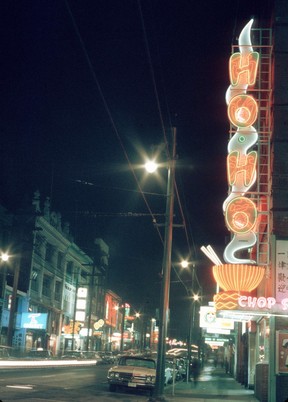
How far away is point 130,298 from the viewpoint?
4906 inches

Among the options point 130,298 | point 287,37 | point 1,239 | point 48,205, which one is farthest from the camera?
point 130,298

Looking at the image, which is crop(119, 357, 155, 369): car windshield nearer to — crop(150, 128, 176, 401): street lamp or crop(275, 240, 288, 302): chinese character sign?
crop(150, 128, 176, 401): street lamp

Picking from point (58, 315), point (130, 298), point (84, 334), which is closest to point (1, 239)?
point (58, 315)

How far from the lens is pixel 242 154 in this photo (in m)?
20.8

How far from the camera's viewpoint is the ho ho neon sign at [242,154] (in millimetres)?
20031

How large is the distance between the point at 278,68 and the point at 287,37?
54.2 inches

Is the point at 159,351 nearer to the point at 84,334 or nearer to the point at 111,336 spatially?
the point at 84,334

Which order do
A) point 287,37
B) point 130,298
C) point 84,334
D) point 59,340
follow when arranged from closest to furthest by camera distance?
point 287,37 → point 59,340 → point 84,334 → point 130,298

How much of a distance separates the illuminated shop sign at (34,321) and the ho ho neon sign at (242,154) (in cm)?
3435

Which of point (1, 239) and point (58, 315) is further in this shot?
point (58, 315)

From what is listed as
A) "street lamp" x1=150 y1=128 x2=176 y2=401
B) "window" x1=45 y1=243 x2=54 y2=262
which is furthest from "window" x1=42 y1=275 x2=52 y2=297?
"street lamp" x1=150 y1=128 x2=176 y2=401

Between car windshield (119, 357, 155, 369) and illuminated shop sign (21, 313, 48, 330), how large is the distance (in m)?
29.1

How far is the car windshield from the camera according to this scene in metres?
23.0

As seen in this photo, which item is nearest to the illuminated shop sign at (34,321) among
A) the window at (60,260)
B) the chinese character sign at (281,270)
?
the window at (60,260)
